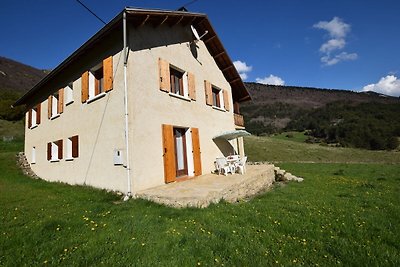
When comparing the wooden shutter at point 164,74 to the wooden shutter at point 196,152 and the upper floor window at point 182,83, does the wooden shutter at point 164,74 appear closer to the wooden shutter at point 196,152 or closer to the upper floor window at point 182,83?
the upper floor window at point 182,83

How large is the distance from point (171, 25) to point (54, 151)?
27.9ft

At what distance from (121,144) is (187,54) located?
609 centimetres

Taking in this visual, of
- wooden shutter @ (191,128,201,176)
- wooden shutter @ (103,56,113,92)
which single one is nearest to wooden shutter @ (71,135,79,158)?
wooden shutter @ (103,56,113,92)

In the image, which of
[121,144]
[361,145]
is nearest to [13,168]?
[121,144]

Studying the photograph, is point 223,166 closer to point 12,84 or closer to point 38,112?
point 38,112

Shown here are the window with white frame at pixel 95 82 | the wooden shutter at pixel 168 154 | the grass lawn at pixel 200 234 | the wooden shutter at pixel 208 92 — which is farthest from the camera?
the wooden shutter at pixel 208 92

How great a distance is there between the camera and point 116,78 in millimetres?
8680

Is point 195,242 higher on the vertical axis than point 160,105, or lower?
lower

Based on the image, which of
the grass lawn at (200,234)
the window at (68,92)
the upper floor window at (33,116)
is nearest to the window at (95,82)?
the window at (68,92)

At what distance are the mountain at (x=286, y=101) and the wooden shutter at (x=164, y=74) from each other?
66.2 metres

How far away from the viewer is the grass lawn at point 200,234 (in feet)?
11.4

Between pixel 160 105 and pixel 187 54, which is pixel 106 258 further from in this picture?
pixel 187 54

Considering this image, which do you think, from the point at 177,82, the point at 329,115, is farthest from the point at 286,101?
the point at 177,82

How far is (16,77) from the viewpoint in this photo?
72.9 meters
